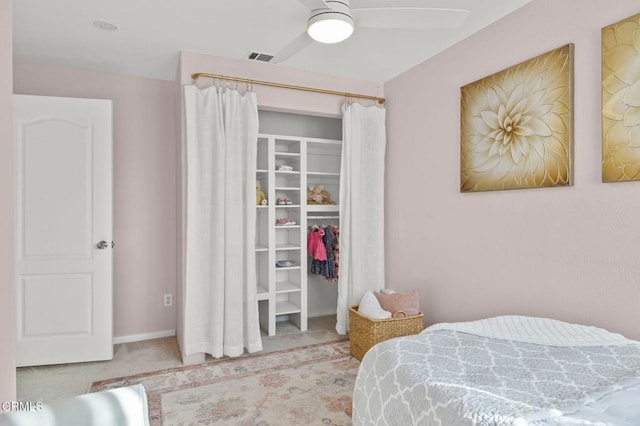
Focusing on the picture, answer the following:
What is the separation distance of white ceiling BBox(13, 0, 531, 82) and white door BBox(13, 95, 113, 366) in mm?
434

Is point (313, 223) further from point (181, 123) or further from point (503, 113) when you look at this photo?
point (503, 113)

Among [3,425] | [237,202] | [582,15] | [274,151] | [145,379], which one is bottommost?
[145,379]

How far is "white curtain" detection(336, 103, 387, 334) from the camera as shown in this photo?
3.58 meters

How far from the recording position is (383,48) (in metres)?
3.00

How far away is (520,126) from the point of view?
242cm

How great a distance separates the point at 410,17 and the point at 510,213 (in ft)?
4.65

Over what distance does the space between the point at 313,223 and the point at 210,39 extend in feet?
6.87

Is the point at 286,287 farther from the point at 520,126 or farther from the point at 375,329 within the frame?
the point at 520,126

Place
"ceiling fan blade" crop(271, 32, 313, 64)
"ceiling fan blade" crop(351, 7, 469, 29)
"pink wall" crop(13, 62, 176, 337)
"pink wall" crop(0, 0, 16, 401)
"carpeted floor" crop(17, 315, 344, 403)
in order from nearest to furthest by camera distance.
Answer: "pink wall" crop(0, 0, 16, 401) < "ceiling fan blade" crop(351, 7, 469, 29) < "ceiling fan blade" crop(271, 32, 313, 64) < "carpeted floor" crop(17, 315, 344, 403) < "pink wall" crop(13, 62, 176, 337)

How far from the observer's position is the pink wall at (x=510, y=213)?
78.8 inches

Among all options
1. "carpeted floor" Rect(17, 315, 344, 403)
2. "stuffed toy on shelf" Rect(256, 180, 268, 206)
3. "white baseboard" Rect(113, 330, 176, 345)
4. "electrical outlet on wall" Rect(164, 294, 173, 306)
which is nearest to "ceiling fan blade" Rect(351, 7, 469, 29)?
"stuffed toy on shelf" Rect(256, 180, 268, 206)

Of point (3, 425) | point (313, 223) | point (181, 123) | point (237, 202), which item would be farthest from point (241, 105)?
point (3, 425)

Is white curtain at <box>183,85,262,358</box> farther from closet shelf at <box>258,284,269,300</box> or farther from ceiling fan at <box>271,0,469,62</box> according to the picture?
ceiling fan at <box>271,0,469,62</box>

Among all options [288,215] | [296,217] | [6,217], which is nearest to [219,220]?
[296,217]
